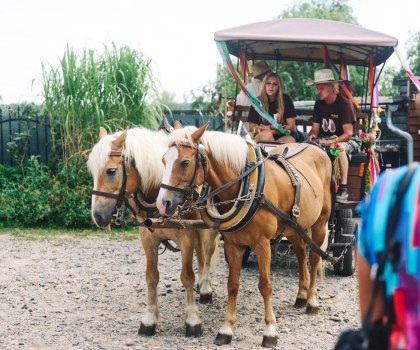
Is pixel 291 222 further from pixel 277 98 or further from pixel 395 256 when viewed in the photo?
pixel 395 256

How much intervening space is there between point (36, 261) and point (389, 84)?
17.3 meters

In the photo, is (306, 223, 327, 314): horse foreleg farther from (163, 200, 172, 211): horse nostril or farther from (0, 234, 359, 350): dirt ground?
(163, 200, 172, 211): horse nostril

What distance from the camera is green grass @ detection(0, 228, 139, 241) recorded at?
9.10m

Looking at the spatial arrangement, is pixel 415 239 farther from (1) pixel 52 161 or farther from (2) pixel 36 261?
(1) pixel 52 161

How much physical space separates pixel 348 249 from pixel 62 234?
186 inches

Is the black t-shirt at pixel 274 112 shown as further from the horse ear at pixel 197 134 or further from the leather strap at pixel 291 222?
the horse ear at pixel 197 134

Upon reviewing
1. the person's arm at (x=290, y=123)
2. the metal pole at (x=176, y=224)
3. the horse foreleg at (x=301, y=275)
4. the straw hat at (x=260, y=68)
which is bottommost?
the horse foreleg at (x=301, y=275)

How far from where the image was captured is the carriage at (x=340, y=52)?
613 cm

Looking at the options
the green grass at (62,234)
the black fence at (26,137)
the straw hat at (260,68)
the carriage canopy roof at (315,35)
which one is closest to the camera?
the carriage canopy roof at (315,35)

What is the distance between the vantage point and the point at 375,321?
5.47ft

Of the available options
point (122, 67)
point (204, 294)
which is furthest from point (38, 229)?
point (204, 294)

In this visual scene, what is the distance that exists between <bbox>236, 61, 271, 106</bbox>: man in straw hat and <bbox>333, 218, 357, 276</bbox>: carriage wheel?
6.08 ft

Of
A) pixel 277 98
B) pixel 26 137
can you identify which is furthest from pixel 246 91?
pixel 26 137

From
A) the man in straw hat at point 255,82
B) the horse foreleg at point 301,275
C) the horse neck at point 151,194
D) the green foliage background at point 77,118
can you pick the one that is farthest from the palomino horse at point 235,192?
the green foliage background at point 77,118
